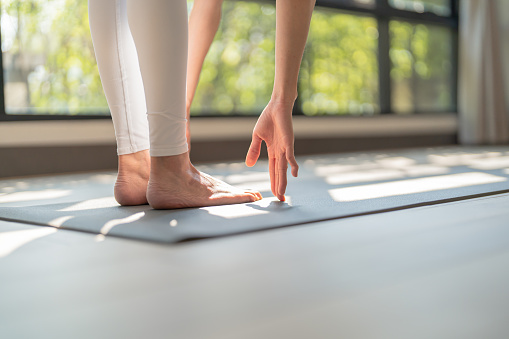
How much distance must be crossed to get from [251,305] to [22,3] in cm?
307

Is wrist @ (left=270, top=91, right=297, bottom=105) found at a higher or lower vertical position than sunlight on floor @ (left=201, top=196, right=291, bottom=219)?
higher

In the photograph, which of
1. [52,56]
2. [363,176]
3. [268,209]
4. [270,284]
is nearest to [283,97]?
[268,209]

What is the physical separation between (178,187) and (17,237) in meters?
0.38

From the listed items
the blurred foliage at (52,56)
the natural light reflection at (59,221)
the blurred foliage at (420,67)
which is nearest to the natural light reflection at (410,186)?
the natural light reflection at (59,221)

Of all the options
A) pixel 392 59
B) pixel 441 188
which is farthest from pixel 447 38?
pixel 441 188

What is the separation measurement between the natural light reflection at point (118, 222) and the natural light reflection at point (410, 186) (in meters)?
0.54

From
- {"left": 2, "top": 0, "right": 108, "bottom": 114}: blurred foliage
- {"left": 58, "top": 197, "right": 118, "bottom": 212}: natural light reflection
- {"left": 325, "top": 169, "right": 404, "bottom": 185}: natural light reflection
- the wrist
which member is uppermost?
{"left": 2, "top": 0, "right": 108, "bottom": 114}: blurred foliage

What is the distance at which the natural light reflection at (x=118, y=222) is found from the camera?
1160 millimetres

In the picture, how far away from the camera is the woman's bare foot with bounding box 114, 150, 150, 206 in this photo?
151 centimetres

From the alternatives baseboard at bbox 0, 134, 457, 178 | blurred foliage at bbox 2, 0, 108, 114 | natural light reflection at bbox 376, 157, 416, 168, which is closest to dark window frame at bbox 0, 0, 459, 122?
baseboard at bbox 0, 134, 457, 178

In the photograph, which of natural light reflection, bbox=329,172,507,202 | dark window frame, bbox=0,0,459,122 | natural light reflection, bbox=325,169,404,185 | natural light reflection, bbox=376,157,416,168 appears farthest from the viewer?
dark window frame, bbox=0,0,459,122

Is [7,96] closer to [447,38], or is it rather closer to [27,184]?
[27,184]

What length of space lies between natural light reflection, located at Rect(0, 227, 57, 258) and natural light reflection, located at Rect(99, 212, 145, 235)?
0.37 feet

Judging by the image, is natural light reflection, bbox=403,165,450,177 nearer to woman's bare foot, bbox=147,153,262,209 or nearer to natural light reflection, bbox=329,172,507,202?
natural light reflection, bbox=329,172,507,202
